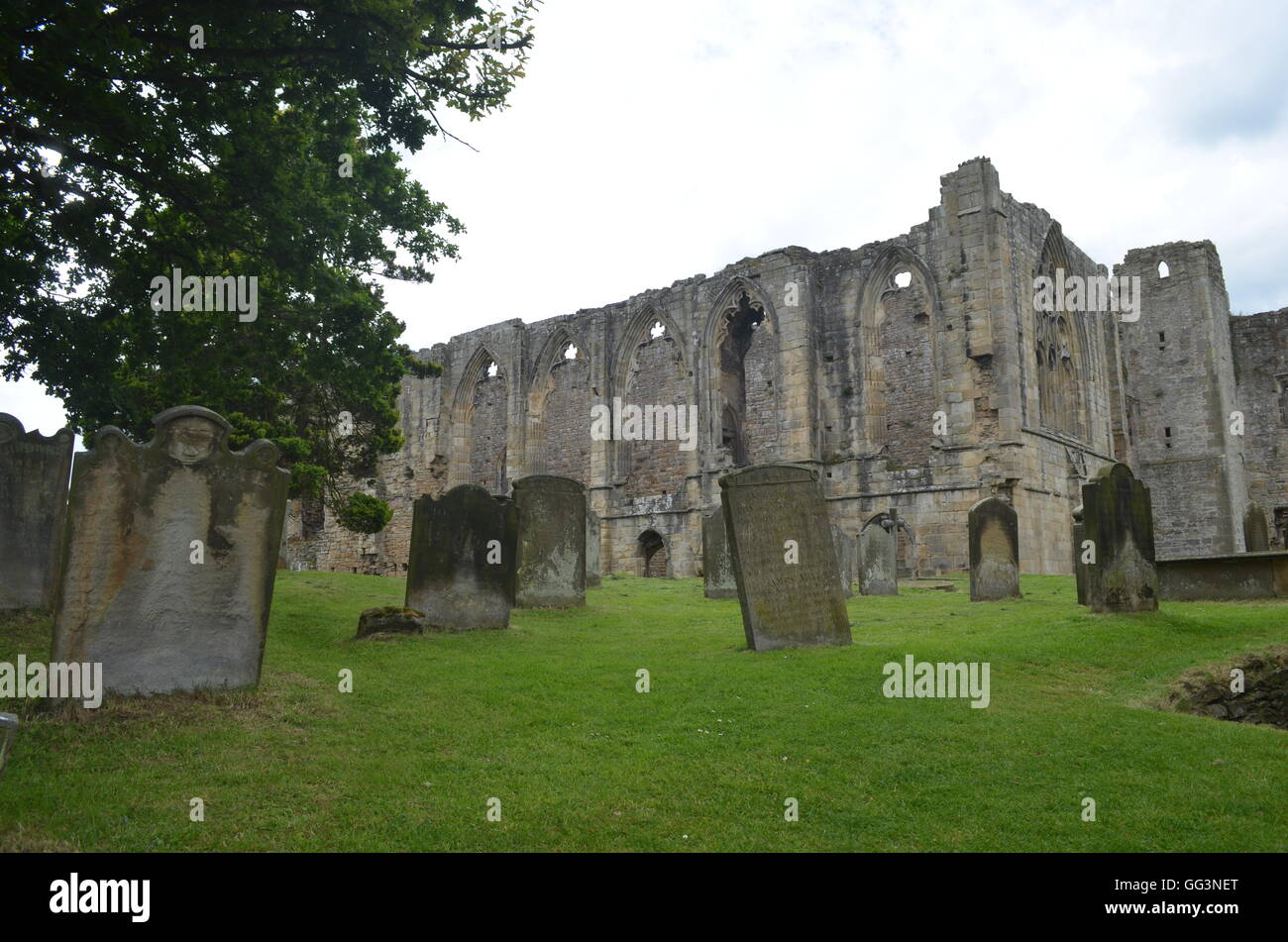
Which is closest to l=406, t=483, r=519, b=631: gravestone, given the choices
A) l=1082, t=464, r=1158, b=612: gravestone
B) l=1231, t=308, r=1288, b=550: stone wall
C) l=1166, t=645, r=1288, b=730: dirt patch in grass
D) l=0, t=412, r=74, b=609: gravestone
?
l=0, t=412, r=74, b=609: gravestone

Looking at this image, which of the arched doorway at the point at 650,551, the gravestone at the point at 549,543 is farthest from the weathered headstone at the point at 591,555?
the arched doorway at the point at 650,551

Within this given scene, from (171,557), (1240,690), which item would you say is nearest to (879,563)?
(1240,690)

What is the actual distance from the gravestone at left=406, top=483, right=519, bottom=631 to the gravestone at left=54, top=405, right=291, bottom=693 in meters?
3.06

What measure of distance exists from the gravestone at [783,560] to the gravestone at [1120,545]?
3.43 m

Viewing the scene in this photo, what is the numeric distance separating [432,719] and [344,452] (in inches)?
516

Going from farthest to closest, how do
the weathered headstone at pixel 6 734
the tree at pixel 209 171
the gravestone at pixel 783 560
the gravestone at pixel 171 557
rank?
the gravestone at pixel 783 560 → the tree at pixel 209 171 → the gravestone at pixel 171 557 → the weathered headstone at pixel 6 734

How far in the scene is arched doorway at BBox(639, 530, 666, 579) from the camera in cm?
2710

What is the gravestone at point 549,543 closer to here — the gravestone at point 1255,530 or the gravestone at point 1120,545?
the gravestone at point 1120,545

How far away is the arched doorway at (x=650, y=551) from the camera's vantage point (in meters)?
27.1

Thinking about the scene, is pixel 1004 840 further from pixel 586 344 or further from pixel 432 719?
pixel 586 344

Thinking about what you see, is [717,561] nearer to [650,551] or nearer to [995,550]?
[995,550]

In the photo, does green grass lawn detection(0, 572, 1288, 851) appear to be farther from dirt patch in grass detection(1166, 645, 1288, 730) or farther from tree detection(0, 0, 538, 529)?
tree detection(0, 0, 538, 529)
